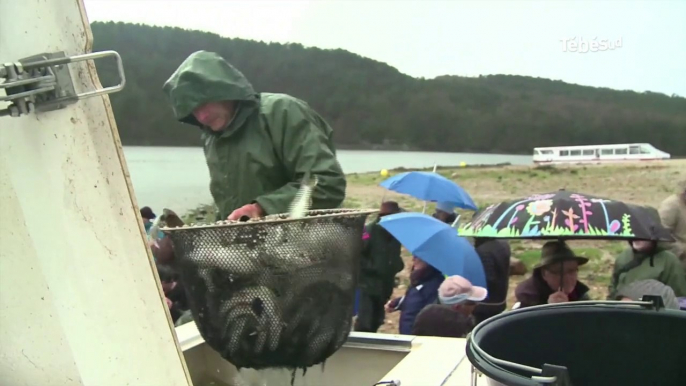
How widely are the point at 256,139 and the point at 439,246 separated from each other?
208cm

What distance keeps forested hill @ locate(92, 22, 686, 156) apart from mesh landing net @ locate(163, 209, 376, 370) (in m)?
4.75

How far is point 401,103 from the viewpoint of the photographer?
323 inches

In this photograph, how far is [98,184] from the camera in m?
0.94

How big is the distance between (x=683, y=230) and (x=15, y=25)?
416 cm

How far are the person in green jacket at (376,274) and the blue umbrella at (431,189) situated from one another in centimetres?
89

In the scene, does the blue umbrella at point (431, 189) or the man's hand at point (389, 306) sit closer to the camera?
the man's hand at point (389, 306)

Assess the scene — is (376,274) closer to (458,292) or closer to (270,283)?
(458,292)

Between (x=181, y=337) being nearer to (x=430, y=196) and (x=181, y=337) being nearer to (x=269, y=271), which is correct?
(x=269, y=271)

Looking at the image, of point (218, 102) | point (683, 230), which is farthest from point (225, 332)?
point (683, 230)

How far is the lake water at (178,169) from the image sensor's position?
587cm

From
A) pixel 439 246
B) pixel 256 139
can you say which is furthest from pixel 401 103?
pixel 256 139

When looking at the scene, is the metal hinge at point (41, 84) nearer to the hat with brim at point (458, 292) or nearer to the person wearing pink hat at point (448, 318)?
the person wearing pink hat at point (448, 318)

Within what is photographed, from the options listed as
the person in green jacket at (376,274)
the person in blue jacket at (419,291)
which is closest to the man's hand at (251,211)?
the person in blue jacket at (419,291)

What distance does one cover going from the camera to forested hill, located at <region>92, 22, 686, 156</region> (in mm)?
6121
